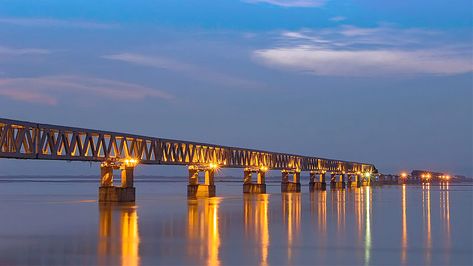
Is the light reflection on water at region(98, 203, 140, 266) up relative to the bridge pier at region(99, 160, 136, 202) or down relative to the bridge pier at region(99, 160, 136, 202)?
down

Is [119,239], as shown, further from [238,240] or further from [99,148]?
[99,148]

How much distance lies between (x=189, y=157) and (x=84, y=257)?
84.2 meters

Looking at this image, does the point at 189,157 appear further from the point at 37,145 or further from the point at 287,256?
the point at 287,256

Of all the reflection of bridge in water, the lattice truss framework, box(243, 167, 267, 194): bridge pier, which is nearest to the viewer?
the reflection of bridge in water

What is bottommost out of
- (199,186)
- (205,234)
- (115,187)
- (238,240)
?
(238,240)

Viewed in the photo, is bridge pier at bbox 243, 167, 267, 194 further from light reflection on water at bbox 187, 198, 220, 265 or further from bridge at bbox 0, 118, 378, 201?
light reflection on water at bbox 187, 198, 220, 265

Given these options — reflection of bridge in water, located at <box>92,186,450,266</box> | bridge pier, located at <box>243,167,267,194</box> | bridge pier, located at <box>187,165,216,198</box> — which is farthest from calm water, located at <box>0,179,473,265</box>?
bridge pier, located at <box>243,167,267,194</box>

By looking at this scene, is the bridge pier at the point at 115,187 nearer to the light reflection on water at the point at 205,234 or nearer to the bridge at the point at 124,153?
the bridge at the point at 124,153

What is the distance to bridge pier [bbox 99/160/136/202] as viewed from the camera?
3356 inches

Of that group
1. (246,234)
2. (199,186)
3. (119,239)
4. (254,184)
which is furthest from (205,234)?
(254,184)

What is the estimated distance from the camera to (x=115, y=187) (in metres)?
86.6

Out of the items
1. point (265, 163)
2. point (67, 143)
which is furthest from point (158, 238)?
point (265, 163)

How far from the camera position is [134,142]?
313 feet

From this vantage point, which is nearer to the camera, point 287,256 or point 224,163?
point 287,256
